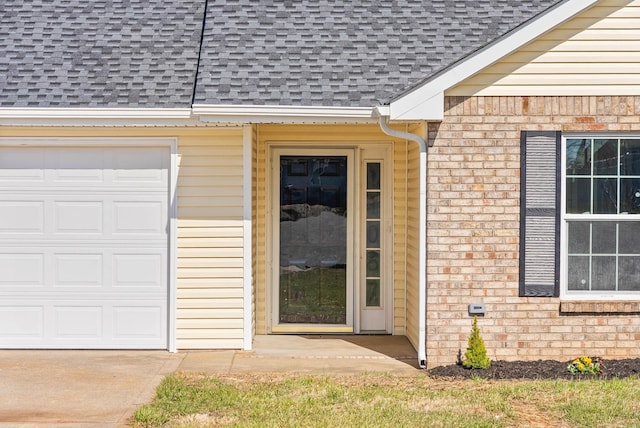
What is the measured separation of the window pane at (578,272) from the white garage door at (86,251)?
4673 mm

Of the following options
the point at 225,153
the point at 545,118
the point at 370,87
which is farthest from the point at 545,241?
the point at 225,153

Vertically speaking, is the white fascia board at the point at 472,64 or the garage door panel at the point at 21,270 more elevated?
the white fascia board at the point at 472,64

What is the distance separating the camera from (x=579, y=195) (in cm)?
848

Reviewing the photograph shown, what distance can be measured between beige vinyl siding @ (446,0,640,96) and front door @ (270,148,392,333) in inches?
99.5

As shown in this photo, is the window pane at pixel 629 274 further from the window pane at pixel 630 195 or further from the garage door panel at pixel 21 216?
the garage door panel at pixel 21 216

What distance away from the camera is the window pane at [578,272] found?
8.52m

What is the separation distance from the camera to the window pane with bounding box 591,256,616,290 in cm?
854

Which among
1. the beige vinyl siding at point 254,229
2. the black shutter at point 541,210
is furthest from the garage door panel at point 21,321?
the black shutter at point 541,210

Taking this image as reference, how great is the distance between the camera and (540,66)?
8344 millimetres

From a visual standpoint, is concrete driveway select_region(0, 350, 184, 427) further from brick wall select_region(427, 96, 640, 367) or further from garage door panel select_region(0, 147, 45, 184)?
brick wall select_region(427, 96, 640, 367)

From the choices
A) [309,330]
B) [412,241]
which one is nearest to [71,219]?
[309,330]

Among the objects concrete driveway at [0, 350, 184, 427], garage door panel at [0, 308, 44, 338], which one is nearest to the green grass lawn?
concrete driveway at [0, 350, 184, 427]

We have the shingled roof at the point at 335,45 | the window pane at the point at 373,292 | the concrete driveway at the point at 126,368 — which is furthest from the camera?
the window pane at the point at 373,292

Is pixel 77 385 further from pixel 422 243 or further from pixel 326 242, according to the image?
pixel 326 242
